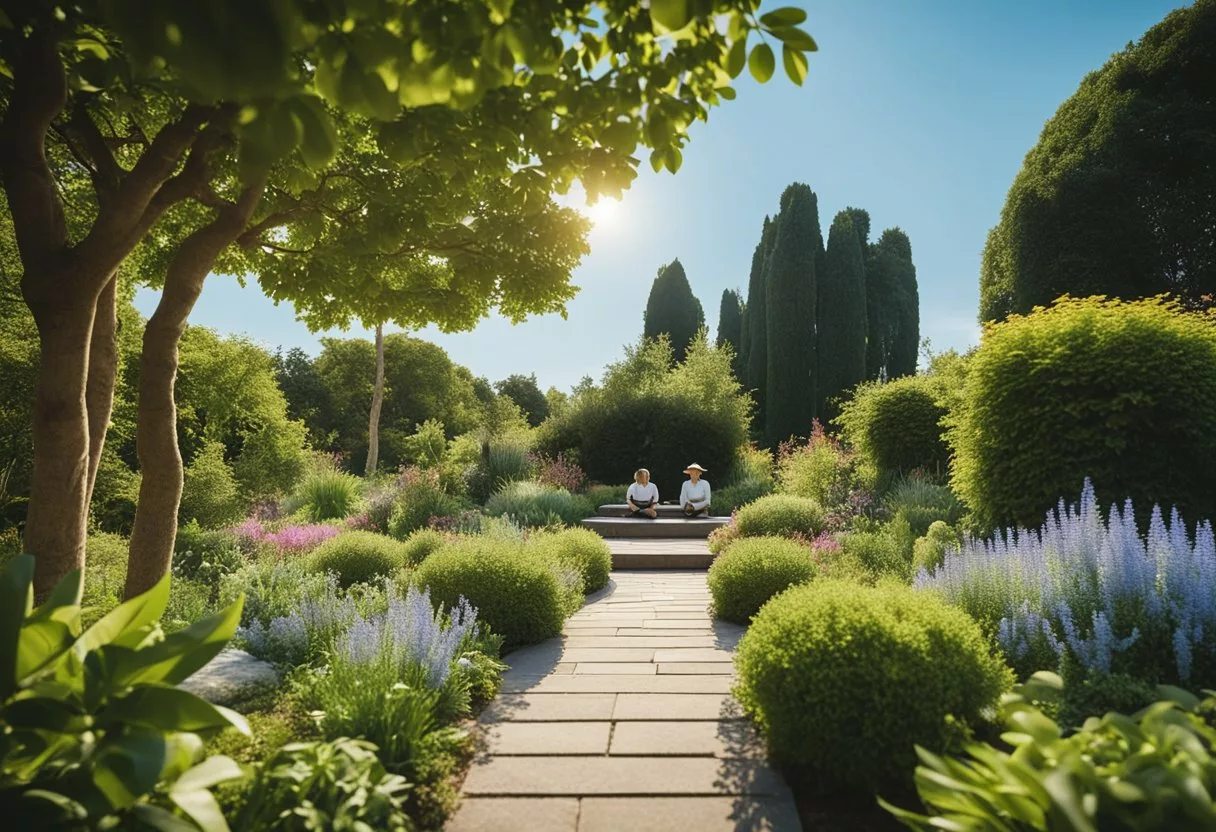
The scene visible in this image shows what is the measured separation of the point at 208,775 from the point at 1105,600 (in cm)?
393

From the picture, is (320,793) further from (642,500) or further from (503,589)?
(642,500)

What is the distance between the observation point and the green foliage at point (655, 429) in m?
18.0

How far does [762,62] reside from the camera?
1.82 metres

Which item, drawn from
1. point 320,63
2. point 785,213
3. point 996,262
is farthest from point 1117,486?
point 785,213

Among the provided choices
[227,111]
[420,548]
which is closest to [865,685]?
[227,111]

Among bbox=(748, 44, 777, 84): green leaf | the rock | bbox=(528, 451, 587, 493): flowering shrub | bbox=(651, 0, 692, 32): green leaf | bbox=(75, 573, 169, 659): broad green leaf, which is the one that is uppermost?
bbox=(748, 44, 777, 84): green leaf

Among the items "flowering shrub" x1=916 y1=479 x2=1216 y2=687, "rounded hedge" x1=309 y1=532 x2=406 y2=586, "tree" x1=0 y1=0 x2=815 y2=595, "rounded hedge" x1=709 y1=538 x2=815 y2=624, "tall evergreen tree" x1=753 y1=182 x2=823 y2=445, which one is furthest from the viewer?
"tall evergreen tree" x1=753 y1=182 x2=823 y2=445

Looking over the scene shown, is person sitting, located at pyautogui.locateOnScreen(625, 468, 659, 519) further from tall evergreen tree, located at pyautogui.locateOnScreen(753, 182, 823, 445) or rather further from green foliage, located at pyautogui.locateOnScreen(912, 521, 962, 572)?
tall evergreen tree, located at pyautogui.locateOnScreen(753, 182, 823, 445)

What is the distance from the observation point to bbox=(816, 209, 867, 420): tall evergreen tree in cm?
2775

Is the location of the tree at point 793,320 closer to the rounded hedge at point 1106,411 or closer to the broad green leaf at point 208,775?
the rounded hedge at point 1106,411

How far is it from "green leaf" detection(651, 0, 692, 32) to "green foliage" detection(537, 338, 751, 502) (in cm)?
1661

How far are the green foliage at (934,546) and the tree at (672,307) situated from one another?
90.3ft

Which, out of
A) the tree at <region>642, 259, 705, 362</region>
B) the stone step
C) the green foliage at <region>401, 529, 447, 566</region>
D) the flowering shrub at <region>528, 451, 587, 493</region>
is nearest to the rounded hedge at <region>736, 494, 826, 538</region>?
the stone step

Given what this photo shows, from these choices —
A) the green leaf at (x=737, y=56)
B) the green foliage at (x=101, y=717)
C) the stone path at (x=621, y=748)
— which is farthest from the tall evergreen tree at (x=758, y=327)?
the green foliage at (x=101, y=717)
